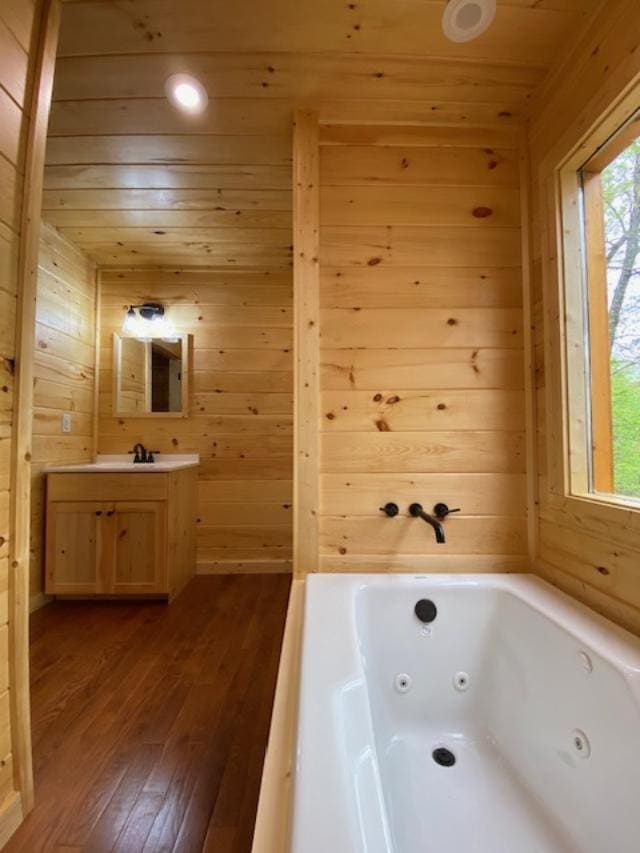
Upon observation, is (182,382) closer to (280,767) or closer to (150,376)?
(150,376)

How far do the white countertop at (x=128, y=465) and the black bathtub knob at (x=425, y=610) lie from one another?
1.80 m

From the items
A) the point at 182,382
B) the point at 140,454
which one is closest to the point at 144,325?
the point at 182,382

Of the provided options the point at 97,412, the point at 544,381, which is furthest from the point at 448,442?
the point at 97,412

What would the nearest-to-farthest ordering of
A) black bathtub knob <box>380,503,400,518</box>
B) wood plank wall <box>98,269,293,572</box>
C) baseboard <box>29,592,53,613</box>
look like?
1. black bathtub knob <box>380,503,400,518</box>
2. baseboard <box>29,592,53,613</box>
3. wood plank wall <box>98,269,293,572</box>

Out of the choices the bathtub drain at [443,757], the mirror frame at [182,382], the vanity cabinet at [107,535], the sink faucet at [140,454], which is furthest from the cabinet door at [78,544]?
the bathtub drain at [443,757]

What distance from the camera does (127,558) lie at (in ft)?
8.00

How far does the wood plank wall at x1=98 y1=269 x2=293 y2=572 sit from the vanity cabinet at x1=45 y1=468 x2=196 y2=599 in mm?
572

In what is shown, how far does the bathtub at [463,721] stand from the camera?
62 cm

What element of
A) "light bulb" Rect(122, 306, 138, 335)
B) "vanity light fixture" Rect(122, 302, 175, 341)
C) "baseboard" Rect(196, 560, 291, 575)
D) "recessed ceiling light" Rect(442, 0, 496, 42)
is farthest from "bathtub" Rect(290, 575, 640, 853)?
"light bulb" Rect(122, 306, 138, 335)

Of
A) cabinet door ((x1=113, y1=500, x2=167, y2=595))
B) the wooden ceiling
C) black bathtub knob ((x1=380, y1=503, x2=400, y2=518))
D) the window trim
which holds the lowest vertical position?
cabinet door ((x1=113, y1=500, x2=167, y2=595))

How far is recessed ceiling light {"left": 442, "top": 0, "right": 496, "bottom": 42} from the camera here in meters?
1.16

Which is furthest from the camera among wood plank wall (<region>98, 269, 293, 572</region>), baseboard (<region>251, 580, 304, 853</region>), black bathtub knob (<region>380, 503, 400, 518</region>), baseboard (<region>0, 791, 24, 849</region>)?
wood plank wall (<region>98, 269, 293, 572</region>)

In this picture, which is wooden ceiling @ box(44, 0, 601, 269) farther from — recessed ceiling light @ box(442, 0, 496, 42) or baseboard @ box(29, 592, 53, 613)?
baseboard @ box(29, 592, 53, 613)

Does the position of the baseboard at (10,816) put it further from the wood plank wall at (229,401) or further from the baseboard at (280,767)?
the wood plank wall at (229,401)
